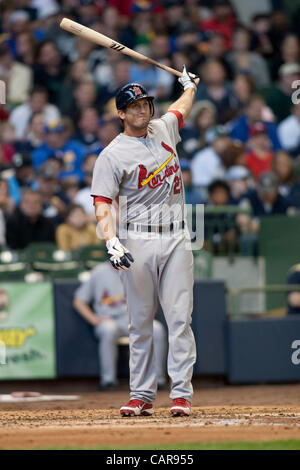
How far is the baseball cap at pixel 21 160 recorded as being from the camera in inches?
462

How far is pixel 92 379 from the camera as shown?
32.3ft

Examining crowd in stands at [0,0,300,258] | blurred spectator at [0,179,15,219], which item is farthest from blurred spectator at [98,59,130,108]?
blurred spectator at [0,179,15,219]

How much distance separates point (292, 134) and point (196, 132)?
1.40 meters

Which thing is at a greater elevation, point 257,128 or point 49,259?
point 257,128

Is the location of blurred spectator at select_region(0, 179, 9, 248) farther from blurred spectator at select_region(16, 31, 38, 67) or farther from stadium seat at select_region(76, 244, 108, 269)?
blurred spectator at select_region(16, 31, 38, 67)

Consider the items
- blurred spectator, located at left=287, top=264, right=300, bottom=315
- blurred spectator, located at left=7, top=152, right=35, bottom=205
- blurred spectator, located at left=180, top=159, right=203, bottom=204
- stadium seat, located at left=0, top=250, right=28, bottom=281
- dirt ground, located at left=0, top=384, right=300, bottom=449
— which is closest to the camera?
dirt ground, located at left=0, top=384, right=300, bottom=449

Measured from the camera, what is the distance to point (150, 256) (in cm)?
582

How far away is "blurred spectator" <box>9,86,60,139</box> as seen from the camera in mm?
12727

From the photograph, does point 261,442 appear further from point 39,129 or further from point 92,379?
point 39,129

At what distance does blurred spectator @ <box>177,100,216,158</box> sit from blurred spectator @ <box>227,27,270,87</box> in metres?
1.70

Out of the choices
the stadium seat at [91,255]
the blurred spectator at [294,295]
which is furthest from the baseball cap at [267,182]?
the stadium seat at [91,255]

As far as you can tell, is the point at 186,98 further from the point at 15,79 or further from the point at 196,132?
the point at 15,79

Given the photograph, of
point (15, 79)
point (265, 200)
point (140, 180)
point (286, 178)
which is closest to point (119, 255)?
point (140, 180)

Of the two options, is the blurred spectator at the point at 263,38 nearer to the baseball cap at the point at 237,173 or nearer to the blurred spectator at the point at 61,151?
the baseball cap at the point at 237,173
